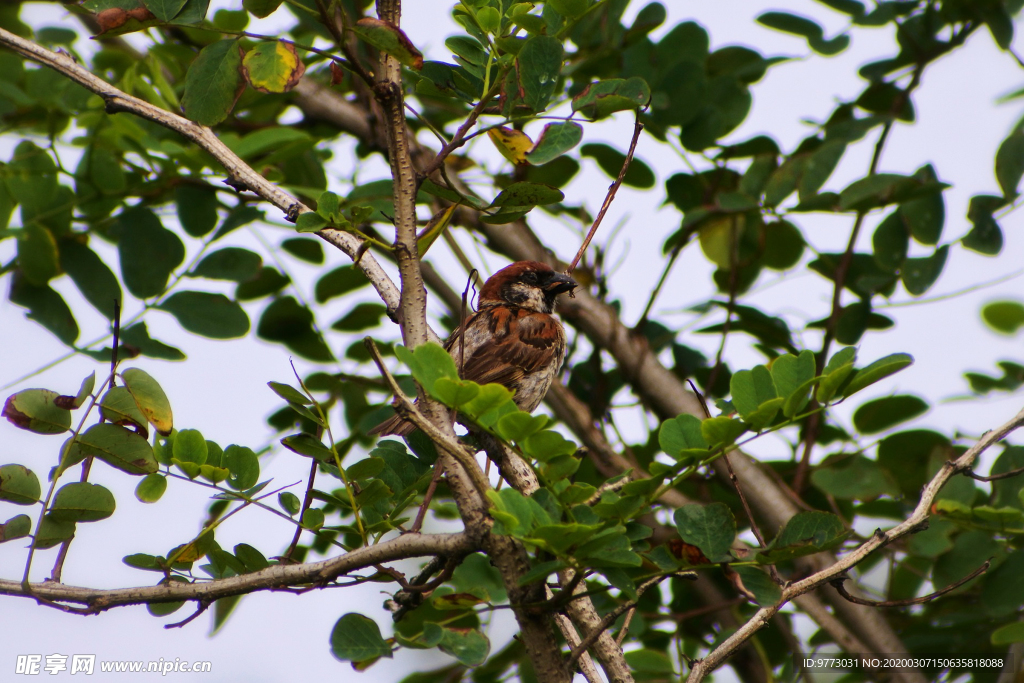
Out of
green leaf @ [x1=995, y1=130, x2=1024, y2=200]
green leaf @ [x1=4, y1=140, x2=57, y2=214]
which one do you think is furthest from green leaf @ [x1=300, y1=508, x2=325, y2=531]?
green leaf @ [x1=995, y1=130, x2=1024, y2=200]

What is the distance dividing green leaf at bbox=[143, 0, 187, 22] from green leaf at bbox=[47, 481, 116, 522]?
1032mm

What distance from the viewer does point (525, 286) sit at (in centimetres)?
452

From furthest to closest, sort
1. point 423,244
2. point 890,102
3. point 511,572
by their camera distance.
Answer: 1. point 890,102
2. point 423,244
3. point 511,572

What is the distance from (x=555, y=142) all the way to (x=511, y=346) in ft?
6.46

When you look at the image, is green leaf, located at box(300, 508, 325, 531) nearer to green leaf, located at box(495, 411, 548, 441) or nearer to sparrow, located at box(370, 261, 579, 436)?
green leaf, located at box(495, 411, 548, 441)

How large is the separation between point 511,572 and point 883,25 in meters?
2.88

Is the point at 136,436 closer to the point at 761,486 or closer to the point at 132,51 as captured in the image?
the point at 761,486

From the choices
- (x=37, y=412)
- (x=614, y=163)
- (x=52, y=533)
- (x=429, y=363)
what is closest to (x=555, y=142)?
(x=429, y=363)

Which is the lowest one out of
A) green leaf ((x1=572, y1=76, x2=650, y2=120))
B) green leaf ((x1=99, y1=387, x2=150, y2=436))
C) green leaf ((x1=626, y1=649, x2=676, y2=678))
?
green leaf ((x1=626, y1=649, x2=676, y2=678))

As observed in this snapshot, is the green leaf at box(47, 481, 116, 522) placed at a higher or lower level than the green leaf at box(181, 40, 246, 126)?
lower

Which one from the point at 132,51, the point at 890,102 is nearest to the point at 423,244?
the point at 890,102

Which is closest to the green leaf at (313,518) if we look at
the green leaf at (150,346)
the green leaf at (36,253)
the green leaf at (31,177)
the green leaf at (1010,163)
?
the green leaf at (150,346)

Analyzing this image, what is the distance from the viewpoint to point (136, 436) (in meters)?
1.87

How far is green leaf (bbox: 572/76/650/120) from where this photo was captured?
2037 mm
